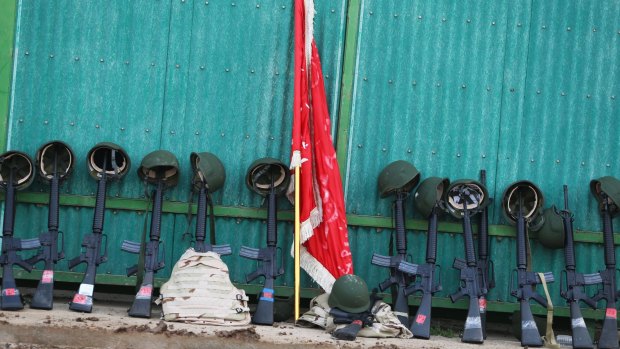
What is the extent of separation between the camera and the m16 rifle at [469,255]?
8000 mm

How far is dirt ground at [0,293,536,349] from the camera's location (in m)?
7.04

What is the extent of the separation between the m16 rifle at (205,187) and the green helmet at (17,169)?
1.29 meters

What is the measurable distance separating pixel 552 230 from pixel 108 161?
3.67 meters

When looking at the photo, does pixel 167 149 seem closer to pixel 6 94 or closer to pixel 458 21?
pixel 6 94

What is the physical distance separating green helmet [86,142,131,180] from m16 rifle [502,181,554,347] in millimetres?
3134

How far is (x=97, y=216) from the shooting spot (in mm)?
8094

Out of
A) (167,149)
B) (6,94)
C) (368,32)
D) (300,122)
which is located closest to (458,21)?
(368,32)

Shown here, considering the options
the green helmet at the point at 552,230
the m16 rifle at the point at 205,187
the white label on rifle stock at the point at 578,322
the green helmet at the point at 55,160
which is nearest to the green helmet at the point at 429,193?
the green helmet at the point at 552,230

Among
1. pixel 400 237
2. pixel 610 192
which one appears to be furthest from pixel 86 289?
pixel 610 192

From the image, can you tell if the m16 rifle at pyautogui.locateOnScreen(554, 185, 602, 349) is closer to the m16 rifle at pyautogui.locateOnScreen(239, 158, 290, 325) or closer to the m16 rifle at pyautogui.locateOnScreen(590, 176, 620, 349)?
the m16 rifle at pyautogui.locateOnScreen(590, 176, 620, 349)

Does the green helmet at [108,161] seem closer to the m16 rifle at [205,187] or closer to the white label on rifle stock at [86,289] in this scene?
the m16 rifle at [205,187]

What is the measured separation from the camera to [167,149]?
28.1 ft

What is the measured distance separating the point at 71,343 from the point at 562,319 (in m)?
4.34

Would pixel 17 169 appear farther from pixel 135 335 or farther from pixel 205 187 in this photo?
pixel 135 335
